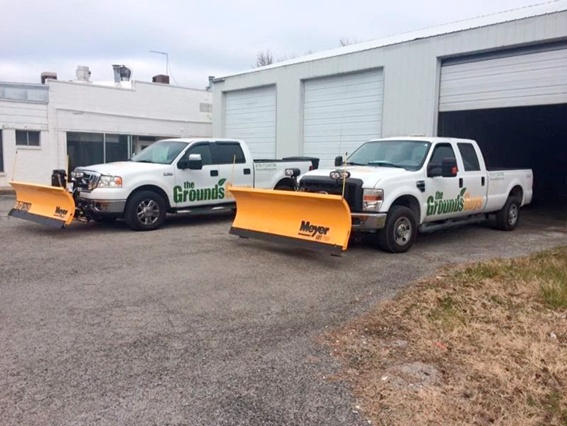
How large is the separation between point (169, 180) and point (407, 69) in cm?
787

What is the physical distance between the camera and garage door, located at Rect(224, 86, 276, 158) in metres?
19.4

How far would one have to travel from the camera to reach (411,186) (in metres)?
8.47

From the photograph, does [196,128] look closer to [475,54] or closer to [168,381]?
[475,54]

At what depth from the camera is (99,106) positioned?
2397cm

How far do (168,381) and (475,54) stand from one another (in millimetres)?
12199

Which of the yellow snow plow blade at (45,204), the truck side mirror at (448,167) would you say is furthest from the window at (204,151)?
the truck side mirror at (448,167)

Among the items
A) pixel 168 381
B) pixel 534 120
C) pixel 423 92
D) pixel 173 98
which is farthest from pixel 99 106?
pixel 168 381

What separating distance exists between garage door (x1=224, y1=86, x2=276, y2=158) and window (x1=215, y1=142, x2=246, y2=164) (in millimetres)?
7453

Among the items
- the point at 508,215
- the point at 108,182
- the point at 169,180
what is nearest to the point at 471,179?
the point at 508,215

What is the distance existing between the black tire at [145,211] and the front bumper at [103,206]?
0.61 ft

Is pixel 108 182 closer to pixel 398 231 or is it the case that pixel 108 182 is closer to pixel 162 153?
pixel 162 153

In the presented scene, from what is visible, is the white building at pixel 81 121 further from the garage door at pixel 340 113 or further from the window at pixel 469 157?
the window at pixel 469 157

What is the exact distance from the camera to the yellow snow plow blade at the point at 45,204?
954cm

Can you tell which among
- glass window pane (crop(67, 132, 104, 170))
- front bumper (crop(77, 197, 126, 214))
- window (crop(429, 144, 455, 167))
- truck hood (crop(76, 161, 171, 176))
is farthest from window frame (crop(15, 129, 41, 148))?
window (crop(429, 144, 455, 167))
